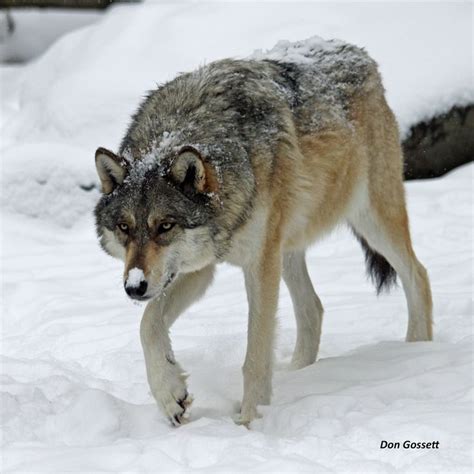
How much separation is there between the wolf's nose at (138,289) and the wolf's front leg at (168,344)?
23.2 inches

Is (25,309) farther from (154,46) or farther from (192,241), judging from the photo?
(154,46)

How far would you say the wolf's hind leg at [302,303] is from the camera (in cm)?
551

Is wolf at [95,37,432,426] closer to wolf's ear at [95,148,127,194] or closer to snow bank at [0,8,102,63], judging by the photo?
wolf's ear at [95,148,127,194]

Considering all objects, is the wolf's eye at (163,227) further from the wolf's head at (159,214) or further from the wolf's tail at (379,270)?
the wolf's tail at (379,270)

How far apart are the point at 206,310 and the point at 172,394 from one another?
7.05 feet

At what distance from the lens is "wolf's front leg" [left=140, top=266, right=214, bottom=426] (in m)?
4.23

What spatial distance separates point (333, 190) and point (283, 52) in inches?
34.2

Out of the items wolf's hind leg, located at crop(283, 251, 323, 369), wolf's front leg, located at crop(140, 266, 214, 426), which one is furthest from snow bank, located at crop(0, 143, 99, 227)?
wolf's front leg, located at crop(140, 266, 214, 426)

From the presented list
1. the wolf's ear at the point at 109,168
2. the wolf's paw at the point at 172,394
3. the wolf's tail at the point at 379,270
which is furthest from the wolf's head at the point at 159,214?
the wolf's tail at the point at 379,270

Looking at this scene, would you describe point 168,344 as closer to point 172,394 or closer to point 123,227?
point 172,394

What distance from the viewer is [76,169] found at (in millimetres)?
8547

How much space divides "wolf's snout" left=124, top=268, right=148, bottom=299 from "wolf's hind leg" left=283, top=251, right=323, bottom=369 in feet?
5.84

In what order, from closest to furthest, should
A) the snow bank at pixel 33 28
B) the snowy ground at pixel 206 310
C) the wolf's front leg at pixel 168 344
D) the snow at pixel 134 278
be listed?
the snowy ground at pixel 206 310 < the snow at pixel 134 278 < the wolf's front leg at pixel 168 344 < the snow bank at pixel 33 28

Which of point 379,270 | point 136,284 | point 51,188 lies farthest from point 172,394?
point 51,188
